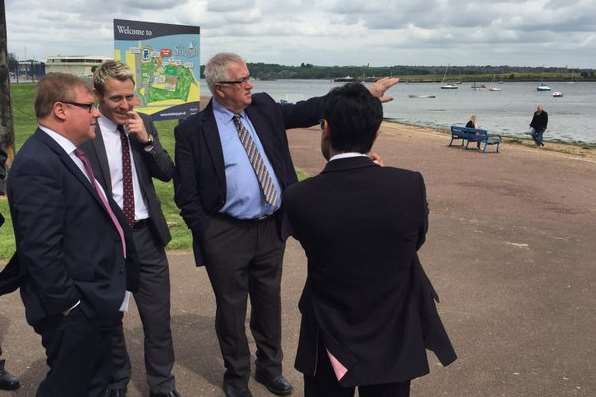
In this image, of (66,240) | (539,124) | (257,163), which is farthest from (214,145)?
(539,124)

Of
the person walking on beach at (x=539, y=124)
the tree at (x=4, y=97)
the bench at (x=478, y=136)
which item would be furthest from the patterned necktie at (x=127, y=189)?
the person walking on beach at (x=539, y=124)

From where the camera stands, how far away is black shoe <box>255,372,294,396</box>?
12.3 ft

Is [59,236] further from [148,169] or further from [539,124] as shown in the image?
[539,124]

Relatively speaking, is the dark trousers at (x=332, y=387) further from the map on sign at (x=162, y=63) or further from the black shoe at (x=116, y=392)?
the map on sign at (x=162, y=63)

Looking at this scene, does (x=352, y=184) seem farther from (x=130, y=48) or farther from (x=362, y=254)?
(x=130, y=48)

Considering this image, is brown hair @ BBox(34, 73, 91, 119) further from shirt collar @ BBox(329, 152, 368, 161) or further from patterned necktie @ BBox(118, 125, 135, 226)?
shirt collar @ BBox(329, 152, 368, 161)

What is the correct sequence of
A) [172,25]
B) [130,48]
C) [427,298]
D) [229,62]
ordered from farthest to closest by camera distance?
[172,25] < [130,48] < [229,62] < [427,298]

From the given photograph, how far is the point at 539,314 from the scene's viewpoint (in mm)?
5109

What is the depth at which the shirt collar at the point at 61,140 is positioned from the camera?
8.58 ft

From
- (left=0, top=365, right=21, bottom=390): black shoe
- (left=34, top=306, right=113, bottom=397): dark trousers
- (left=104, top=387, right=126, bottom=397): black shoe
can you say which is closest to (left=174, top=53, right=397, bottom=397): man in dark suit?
(left=104, top=387, right=126, bottom=397): black shoe

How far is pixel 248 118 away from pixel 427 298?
1737 millimetres

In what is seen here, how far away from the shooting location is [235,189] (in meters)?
3.43

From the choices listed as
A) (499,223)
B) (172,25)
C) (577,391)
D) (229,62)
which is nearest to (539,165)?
(499,223)

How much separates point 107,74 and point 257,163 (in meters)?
0.96
